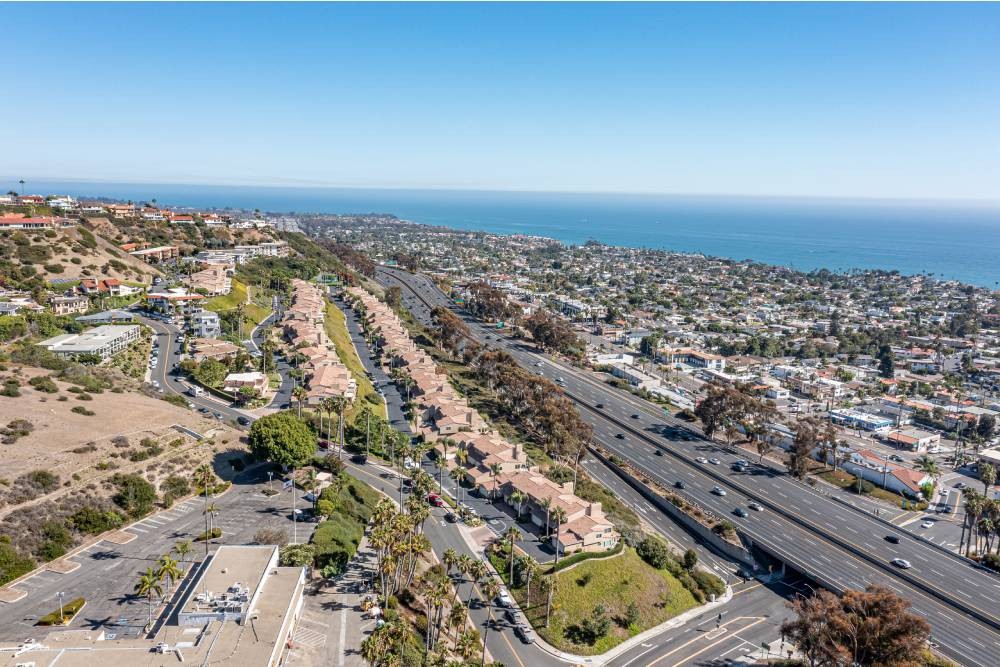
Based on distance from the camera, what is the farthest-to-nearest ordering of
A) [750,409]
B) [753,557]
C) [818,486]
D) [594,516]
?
[750,409], [818,486], [753,557], [594,516]

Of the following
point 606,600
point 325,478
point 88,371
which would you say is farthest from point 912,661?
point 88,371

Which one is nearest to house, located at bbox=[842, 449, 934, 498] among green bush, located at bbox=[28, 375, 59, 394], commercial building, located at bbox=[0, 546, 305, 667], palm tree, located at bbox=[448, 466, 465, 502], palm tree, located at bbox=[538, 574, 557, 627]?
palm tree, located at bbox=[448, 466, 465, 502]

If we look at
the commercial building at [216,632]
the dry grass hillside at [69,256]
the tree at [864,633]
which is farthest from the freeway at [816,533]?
the dry grass hillside at [69,256]

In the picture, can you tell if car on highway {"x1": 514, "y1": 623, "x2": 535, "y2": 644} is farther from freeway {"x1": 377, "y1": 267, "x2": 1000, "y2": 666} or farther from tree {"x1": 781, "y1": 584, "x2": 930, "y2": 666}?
freeway {"x1": 377, "y1": 267, "x2": 1000, "y2": 666}

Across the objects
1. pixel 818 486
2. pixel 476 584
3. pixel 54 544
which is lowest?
pixel 818 486

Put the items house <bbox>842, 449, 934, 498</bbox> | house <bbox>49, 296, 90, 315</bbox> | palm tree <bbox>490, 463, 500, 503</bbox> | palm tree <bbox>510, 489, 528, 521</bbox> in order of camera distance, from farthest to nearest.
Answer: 1. house <bbox>49, 296, 90, 315</bbox>
2. house <bbox>842, 449, 934, 498</bbox>
3. palm tree <bbox>490, 463, 500, 503</bbox>
4. palm tree <bbox>510, 489, 528, 521</bbox>

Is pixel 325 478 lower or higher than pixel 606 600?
higher

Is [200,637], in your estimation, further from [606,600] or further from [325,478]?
[606,600]

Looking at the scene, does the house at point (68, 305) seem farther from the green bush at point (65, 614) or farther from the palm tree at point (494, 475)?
the palm tree at point (494, 475)
